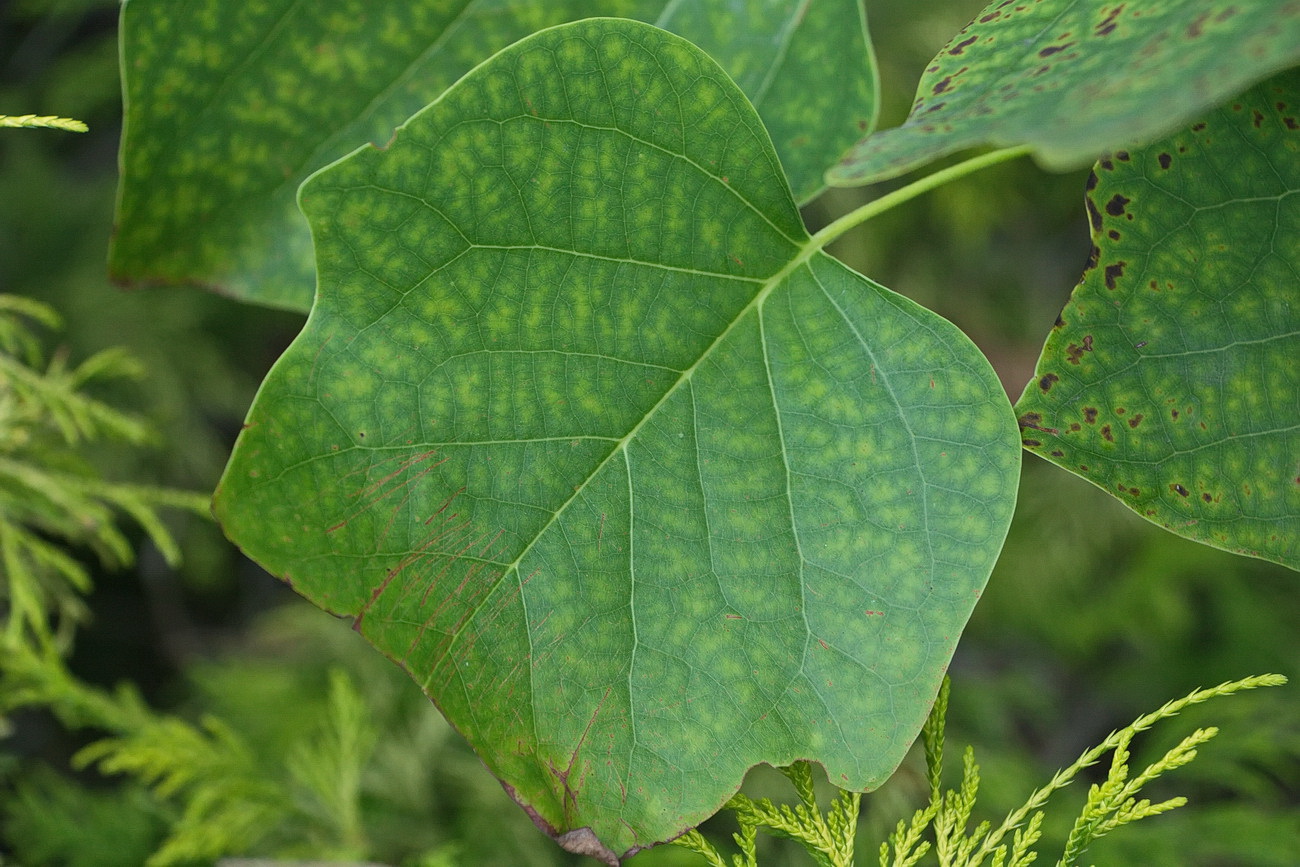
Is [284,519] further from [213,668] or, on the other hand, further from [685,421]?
[213,668]

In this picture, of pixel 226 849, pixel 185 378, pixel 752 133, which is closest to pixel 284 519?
pixel 752 133

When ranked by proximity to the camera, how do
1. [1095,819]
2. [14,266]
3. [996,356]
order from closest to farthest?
[1095,819]
[14,266]
[996,356]

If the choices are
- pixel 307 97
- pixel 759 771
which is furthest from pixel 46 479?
pixel 759 771

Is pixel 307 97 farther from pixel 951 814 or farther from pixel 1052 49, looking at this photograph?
pixel 951 814

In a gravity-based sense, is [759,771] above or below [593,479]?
below

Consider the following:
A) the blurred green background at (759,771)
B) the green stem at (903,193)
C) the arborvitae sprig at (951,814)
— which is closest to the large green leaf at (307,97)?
the green stem at (903,193)

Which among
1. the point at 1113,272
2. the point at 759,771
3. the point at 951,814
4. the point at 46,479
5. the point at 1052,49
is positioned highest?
the point at 1052,49

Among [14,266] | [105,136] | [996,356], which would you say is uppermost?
[105,136]

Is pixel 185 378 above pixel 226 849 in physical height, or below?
above
